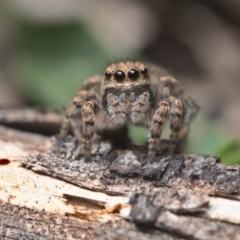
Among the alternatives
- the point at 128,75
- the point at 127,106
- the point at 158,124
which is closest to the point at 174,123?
the point at 158,124

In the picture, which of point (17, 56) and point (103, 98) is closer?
point (103, 98)

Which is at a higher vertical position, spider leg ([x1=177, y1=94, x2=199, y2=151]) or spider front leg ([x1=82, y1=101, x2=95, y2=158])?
spider leg ([x1=177, y1=94, x2=199, y2=151])

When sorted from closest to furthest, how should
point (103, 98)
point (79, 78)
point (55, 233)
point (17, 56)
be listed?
point (55, 233), point (103, 98), point (79, 78), point (17, 56)

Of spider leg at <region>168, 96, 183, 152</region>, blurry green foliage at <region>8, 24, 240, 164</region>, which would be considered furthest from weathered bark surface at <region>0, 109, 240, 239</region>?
blurry green foliage at <region>8, 24, 240, 164</region>

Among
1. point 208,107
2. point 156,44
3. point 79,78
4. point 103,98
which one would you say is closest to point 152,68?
point 103,98

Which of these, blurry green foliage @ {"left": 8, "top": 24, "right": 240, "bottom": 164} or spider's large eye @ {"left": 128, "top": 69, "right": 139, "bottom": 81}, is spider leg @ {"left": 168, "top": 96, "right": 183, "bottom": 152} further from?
blurry green foliage @ {"left": 8, "top": 24, "right": 240, "bottom": 164}

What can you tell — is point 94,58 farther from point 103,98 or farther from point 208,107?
point 103,98

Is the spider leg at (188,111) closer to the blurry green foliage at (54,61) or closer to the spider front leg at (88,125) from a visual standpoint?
the spider front leg at (88,125)

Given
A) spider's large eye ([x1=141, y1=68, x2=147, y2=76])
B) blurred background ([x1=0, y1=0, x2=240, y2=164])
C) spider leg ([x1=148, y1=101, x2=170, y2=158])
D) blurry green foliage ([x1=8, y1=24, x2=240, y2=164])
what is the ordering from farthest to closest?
blurred background ([x1=0, y1=0, x2=240, y2=164])
blurry green foliage ([x1=8, y1=24, x2=240, y2=164])
spider's large eye ([x1=141, y1=68, x2=147, y2=76])
spider leg ([x1=148, y1=101, x2=170, y2=158])
